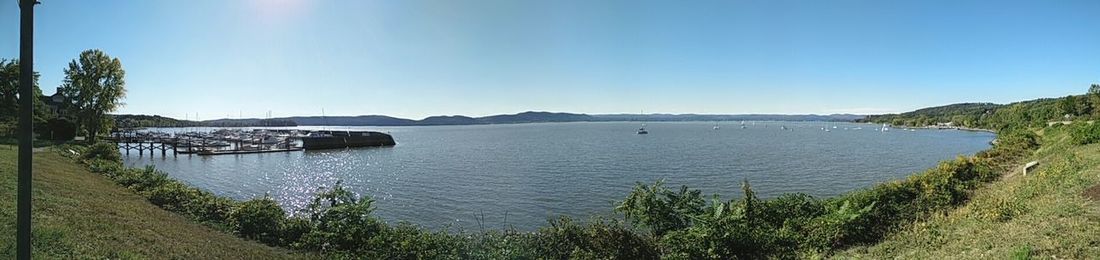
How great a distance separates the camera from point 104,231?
9.70 metres

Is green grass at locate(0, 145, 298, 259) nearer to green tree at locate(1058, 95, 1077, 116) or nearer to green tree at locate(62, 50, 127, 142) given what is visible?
green tree at locate(62, 50, 127, 142)

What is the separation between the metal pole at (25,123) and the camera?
404 cm

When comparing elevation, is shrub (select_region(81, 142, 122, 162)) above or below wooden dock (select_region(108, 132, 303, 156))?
above

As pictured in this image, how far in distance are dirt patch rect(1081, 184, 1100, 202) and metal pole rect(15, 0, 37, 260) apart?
15103 mm

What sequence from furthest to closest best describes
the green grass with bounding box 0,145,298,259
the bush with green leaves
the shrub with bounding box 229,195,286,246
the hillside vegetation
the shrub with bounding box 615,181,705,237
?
1. the shrub with bounding box 229,195,286,246
2. the shrub with bounding box 615,181,705,237
3. the bush with green leaves
4. the hillside vegetation
5. the green grass with bounding box 0,145,298,259

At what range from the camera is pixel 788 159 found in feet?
148

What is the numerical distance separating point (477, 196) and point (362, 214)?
1327 cm

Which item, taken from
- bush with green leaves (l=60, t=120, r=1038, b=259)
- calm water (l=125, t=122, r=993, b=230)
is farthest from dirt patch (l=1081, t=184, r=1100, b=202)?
calm water (l=125, t=122, r=993, b=230)

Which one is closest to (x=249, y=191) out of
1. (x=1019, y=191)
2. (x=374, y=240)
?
(x=374, y=240)

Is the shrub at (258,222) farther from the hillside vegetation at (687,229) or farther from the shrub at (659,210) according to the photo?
the shrub at (659,210)

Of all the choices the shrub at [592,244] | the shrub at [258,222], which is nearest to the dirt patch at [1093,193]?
the shrub at [592,244]

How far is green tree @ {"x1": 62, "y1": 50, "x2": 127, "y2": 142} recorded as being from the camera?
48.5 meters

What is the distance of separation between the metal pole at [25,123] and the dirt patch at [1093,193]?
15.1m

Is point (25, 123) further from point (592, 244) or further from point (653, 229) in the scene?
point (653, 229)
